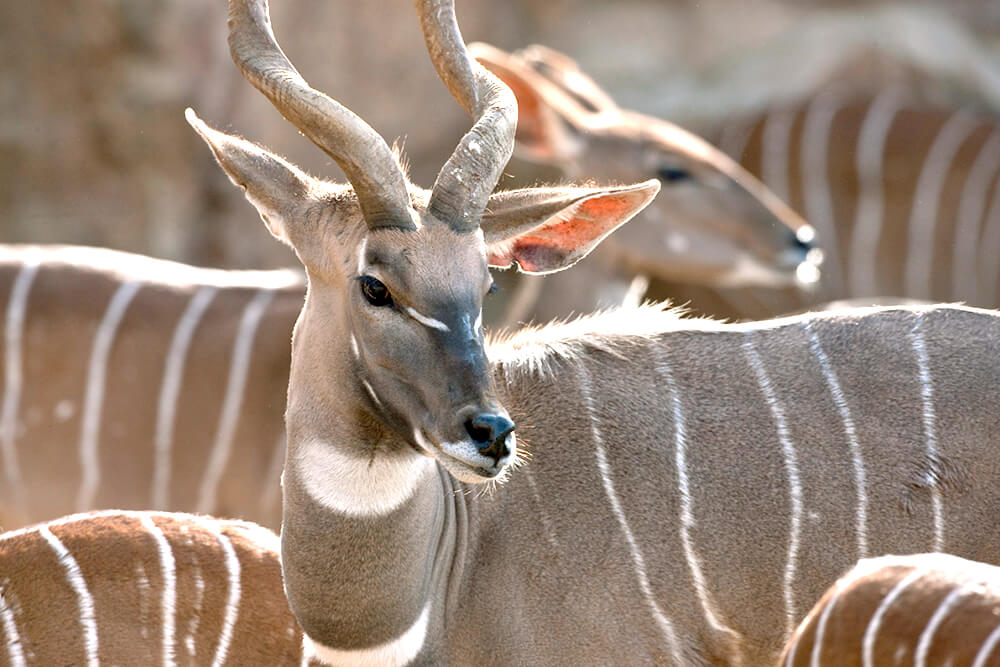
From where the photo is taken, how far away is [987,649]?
6.41 ft

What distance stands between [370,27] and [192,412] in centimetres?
340

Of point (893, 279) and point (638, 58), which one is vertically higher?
point (638, 58)

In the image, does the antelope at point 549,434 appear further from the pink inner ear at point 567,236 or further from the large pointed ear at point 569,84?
the large pointed ear at point 569,84

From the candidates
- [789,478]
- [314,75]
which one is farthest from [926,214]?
[789,478]

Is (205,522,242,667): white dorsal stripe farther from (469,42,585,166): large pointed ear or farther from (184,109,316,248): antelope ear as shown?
(469,42,585,166): large pointed ear

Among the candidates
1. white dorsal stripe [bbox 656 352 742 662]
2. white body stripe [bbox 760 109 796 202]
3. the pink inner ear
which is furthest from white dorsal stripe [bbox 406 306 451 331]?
white body stripe [bbox 760 109 796 202]

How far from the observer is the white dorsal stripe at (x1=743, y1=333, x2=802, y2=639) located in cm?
293

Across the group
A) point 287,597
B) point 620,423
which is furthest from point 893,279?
point 287,597

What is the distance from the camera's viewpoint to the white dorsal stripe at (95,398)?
174 inches

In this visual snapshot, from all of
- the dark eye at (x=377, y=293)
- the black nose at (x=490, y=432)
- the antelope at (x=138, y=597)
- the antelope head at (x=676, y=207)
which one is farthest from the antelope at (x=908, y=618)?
the antelope head at (x=676, y=207)

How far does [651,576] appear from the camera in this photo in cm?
291

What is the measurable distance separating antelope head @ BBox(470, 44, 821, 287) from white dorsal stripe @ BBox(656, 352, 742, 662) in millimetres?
2219

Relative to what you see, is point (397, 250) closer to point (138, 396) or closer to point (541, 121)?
point (138, 396)

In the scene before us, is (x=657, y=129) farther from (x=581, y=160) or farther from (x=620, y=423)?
(x=620, y=423)
